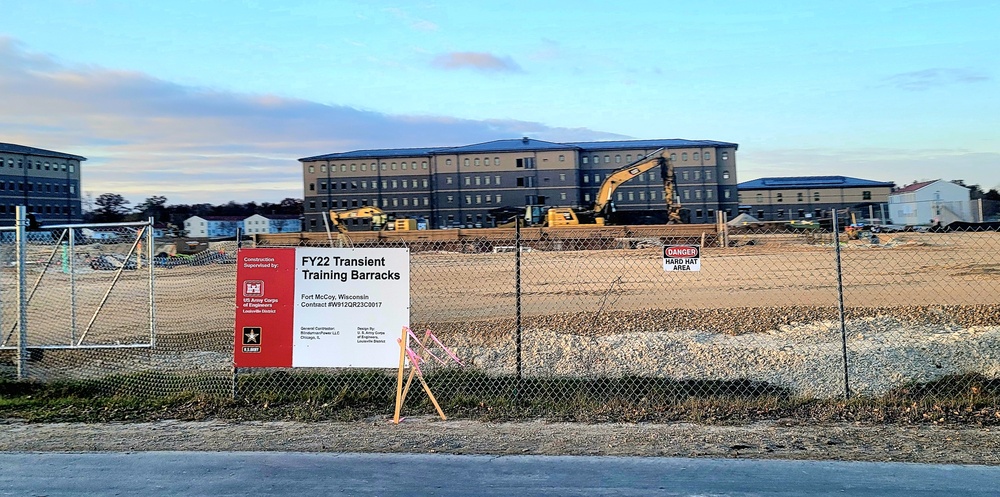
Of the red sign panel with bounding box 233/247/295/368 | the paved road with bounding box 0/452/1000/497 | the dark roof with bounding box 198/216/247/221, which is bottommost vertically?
the paved road with bounding box 0/452/1000/497

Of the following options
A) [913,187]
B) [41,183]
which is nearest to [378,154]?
[41,183]

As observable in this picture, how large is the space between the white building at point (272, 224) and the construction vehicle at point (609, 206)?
3978cm

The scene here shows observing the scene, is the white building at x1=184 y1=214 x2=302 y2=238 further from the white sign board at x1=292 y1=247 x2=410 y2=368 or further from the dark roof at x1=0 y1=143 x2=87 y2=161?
the white sign board at x1=292 y1=247 x2=410 y2=368

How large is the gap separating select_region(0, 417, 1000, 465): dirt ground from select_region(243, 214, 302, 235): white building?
75.9 meters

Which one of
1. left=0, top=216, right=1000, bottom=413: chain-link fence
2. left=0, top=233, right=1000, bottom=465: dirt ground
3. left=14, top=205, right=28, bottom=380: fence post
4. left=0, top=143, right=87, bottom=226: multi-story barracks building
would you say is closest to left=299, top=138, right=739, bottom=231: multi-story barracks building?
left=0, top=143, right=87, bottom=226: multi-story barracks building

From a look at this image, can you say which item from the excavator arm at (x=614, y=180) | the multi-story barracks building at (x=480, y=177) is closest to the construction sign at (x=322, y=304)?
the excavator arm at (x=614, y=180)

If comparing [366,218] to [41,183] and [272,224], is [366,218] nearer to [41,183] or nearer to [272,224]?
[41,183]

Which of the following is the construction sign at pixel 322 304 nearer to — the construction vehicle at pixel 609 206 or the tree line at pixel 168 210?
the construction vehicle at pixel 609 206

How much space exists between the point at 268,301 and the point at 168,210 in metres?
83.6

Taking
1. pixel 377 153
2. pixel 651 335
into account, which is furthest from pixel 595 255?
pixel 377 153

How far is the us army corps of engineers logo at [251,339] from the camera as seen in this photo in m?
7.90

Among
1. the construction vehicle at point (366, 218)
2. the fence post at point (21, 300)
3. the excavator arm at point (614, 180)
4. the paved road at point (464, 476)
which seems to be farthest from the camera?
the construction vehicle at point (366, 218)

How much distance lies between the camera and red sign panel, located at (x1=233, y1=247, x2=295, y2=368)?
786 centimetres

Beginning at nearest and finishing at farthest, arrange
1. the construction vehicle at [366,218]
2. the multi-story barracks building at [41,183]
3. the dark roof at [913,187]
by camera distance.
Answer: the construction vehicle at [366,218], the multi-story barracks building at [41,183], the dark roof at [913,187]
